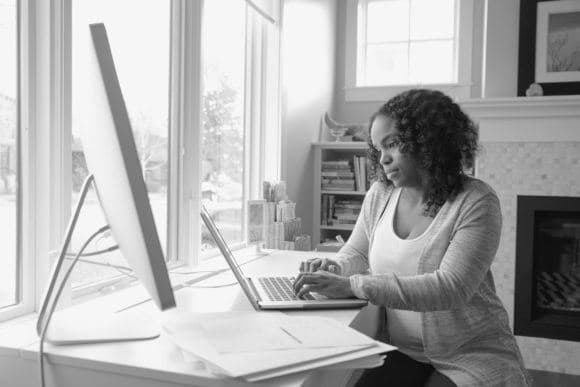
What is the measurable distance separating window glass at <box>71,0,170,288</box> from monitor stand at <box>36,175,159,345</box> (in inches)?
17.4

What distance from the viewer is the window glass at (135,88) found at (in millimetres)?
1463

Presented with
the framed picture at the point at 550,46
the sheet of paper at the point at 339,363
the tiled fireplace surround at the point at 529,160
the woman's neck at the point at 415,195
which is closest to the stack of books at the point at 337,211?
the tiled fireplace surround at the point at 529,160

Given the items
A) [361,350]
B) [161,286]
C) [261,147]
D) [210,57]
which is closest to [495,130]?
[261,147]

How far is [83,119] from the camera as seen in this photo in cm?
84

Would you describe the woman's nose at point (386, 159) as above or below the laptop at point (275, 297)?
above

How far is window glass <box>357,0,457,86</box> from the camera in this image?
4004mm

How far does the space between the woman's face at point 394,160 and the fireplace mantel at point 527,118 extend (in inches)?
61.6

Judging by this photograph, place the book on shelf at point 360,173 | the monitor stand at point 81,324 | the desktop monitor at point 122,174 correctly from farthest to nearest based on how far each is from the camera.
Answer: the book on shelf at point 360,173 → the monitor stand at point 81,324 → the desktop monitor at point 122,174

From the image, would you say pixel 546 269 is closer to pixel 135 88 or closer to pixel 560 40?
pixel 560 40

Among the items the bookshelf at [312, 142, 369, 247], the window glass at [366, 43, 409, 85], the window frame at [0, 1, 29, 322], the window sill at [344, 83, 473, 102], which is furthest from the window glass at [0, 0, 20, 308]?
the window glass at [366, 43, 409, 85]

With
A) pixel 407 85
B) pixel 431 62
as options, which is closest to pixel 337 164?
pixel 407 85

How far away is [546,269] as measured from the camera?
2861 millimetres

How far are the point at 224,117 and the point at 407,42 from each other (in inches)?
87.8

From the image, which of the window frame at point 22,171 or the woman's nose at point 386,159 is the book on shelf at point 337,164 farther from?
the window frame at point 22,171
